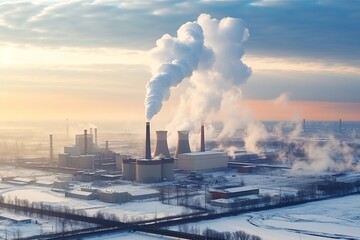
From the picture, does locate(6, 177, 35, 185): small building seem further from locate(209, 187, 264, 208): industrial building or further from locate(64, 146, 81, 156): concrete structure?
locate(209, 187, 264, 208): industrial building

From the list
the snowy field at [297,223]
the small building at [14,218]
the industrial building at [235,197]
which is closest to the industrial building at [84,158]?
the industrial building at [235,197]

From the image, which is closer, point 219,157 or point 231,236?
point 231,236

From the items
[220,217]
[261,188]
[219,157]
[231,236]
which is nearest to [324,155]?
[219,157]

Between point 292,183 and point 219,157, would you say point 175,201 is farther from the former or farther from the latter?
point 219,157

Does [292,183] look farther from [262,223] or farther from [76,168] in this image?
[76,168]

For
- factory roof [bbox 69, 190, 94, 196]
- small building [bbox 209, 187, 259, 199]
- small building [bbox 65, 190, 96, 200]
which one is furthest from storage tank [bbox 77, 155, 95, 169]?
small building [bbox 209, 187, 259, 199]

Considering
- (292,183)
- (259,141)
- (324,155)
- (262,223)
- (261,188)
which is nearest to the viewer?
(262,223)

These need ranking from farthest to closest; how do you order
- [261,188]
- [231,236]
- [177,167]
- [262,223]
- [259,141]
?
[259,141] → [177,167] → [261,188] → [262,223] → [231,236]
